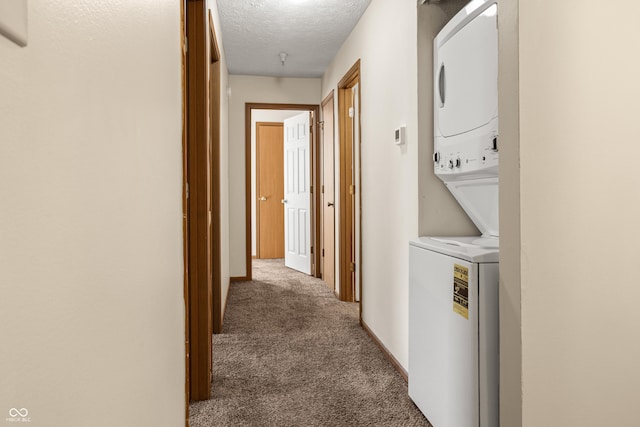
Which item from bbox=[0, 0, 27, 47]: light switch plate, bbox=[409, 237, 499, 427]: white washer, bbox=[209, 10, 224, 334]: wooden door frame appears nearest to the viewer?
bbox=[0, 0, 27, 47]: light switch plate

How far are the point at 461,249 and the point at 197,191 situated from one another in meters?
1.27

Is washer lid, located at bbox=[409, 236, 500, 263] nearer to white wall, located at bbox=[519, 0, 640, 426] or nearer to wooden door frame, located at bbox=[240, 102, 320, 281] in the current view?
white wall, located at bbox=[519, 0, 640, 426]

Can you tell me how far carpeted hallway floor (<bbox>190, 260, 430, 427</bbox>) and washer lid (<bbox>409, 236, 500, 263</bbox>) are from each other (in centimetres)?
80

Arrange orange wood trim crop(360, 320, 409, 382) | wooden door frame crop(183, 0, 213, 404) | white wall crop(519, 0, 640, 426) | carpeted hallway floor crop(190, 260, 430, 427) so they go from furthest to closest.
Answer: orange wood trim crop(360, 320, 409, 382) < wooden door frame crop(183, 0, 213, 404) < carpeted hallway floor crop(190, 260, 430, 427) < white wall crop(519, 0, 640, 426)

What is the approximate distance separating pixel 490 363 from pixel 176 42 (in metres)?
1.47

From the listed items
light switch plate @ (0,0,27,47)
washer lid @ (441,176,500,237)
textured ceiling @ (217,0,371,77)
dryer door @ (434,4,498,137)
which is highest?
textured ceiling @ (217,0,371,77)

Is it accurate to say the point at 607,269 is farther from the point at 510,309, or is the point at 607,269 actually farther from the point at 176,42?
the point at 176,42

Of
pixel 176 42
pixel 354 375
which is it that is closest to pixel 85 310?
pixel 176 42

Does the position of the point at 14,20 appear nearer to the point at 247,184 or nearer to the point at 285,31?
the point at 285,31

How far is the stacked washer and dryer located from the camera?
1524 mm

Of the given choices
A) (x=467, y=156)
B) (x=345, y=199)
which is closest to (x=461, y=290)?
(x=467, y=156)

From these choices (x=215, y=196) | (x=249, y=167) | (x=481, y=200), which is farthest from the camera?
(x=249, y=167)

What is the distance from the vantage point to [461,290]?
1.61 m

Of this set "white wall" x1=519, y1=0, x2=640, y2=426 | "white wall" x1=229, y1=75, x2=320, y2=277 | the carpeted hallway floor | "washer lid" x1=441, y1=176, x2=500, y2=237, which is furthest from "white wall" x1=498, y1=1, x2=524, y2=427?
"white wall" x1=229, y1=75, x2=320, y2=277
